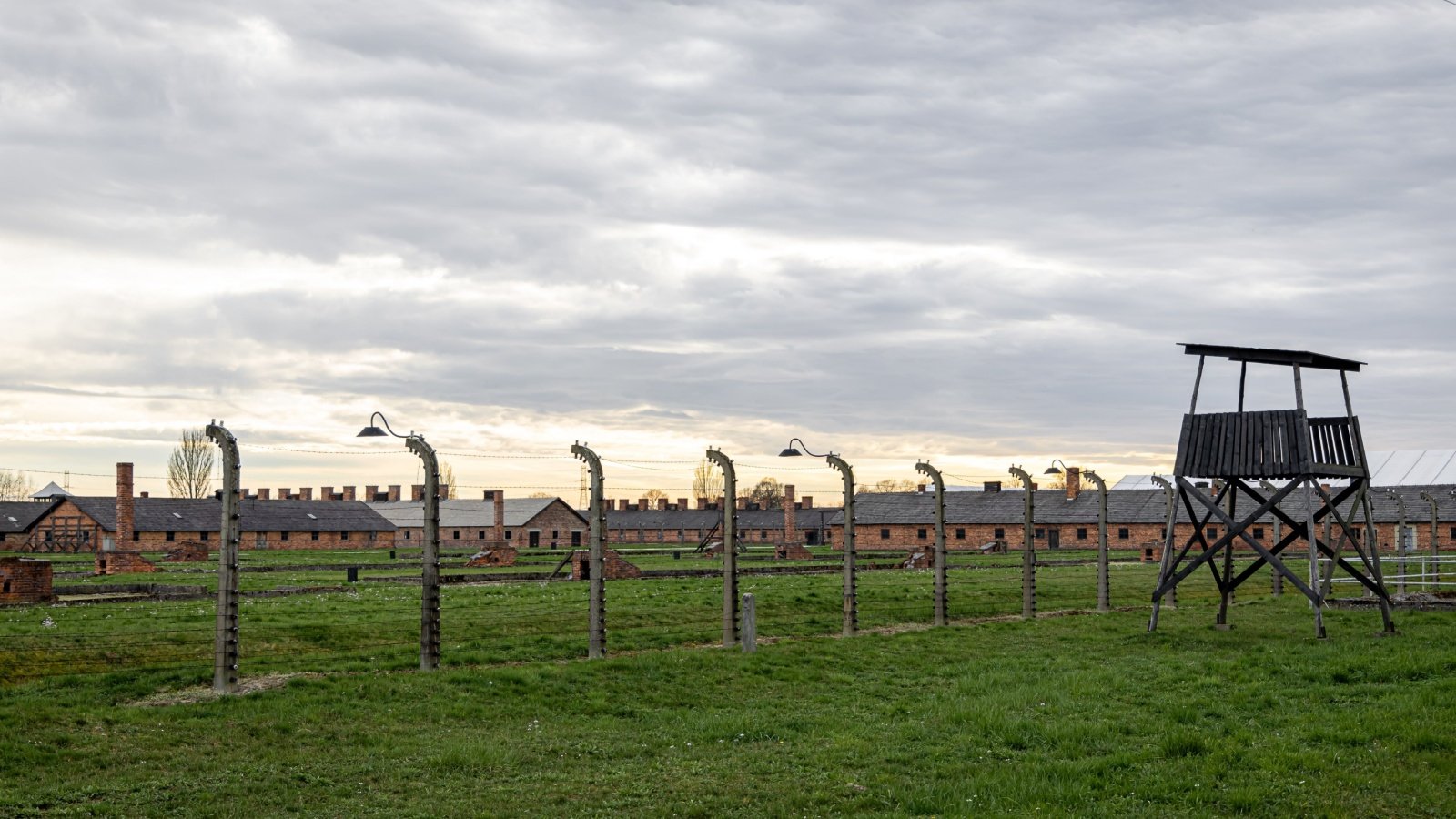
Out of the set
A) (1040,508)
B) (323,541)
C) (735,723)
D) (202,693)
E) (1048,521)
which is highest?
(1040,508)

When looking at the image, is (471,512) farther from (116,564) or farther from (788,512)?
(116,564)

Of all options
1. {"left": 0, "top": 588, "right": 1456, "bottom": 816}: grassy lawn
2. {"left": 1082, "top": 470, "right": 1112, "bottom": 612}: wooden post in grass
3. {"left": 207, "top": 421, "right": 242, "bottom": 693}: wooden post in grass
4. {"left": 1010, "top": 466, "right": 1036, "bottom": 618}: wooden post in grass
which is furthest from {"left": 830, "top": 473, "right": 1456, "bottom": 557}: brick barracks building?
{"left": 207, "top": 421, "right": 242, "bottom": 693}: wooden post in grass

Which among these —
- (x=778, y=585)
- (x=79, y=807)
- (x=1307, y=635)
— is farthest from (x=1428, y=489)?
(x=79, y=807)

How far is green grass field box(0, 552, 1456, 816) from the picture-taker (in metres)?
13.0

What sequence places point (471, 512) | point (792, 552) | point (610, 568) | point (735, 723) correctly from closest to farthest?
point (735, 723) → point (610, 568) → point (792, 552) → point (471, 512)

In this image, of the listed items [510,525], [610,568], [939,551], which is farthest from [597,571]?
[510,525]

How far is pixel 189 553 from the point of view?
77312 mm

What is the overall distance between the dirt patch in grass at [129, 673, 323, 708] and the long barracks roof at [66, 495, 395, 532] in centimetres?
7444

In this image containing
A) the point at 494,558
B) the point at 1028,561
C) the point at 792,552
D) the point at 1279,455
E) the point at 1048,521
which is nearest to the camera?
the point at 1279,455

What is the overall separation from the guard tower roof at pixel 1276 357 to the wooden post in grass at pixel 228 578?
19620mm

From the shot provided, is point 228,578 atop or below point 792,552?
atop

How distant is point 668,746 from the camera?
15.9 metres

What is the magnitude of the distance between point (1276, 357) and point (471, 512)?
104857 millimetres

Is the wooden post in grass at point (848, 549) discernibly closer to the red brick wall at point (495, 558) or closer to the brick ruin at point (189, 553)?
the red brick wall at point (495, 558)
